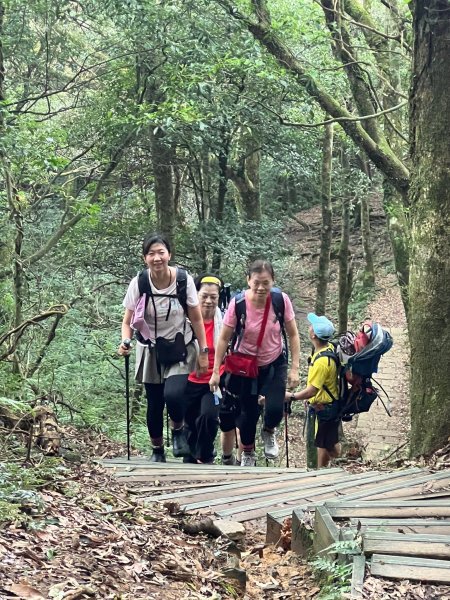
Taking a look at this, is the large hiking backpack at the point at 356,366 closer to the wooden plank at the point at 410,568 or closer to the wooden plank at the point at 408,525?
the wooden plank at the point at 408,525

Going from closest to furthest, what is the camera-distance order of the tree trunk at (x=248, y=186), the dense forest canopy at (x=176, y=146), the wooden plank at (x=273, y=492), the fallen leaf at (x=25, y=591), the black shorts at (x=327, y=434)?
the fallen leaf at (x=25, y=591) → the wooden plank at (x=273, y=492) → the dense forest canopy at (x=176, y=146) → the black shorts at (x=327, y=434) → the tree trunk at (x=248, y=186)

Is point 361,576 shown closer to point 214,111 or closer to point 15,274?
point 15,274

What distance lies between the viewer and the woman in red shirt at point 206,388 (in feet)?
22.0

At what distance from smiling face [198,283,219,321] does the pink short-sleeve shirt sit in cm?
35

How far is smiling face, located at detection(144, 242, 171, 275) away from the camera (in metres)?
6.02

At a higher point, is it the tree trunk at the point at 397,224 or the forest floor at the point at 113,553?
the tree trunk at the point at 397,224

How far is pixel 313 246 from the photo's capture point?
2638 cm

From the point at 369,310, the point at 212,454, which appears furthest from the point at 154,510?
the point at 369,310

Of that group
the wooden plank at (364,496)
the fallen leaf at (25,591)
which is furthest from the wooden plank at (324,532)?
the fallen leaf at (25,591)

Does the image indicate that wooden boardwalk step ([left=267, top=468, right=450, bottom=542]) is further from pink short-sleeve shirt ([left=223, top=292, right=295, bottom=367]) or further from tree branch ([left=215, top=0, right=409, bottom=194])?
tree branch ([left=215, top=0, right=409, bottom=194])

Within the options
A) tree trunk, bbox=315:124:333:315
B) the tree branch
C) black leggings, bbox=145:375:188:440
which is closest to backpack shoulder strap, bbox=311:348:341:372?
black leggings, bbox=145:375:188:440

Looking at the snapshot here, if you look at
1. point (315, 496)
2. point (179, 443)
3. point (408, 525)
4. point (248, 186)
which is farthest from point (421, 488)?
point (248, 186)

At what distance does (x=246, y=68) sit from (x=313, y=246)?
54.3 ft

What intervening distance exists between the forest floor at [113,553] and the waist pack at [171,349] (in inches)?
52.9
